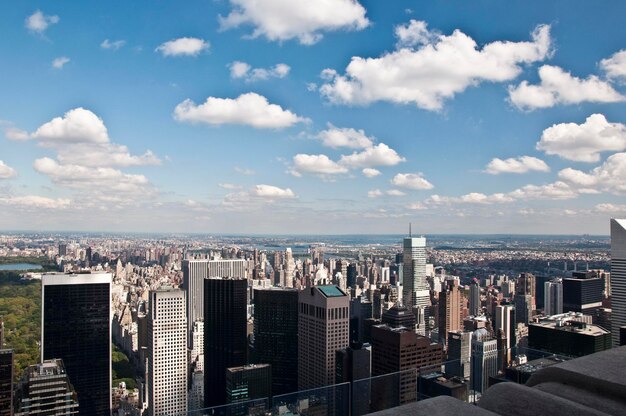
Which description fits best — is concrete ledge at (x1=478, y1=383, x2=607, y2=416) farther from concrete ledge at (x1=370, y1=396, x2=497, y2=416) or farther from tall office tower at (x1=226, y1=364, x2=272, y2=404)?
tall office tower at (x1=226, y1=364, x2=272, y2=404)

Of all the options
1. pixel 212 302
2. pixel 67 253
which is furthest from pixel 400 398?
pixel 67 253

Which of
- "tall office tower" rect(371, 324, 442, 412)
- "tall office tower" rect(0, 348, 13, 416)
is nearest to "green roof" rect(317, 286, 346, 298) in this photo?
"tall office tower" rect(371, 324, 442, 412)

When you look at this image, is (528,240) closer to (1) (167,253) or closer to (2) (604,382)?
(1) (167,253)

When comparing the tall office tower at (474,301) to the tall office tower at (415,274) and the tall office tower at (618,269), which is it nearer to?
the tall office tower at (415,274)

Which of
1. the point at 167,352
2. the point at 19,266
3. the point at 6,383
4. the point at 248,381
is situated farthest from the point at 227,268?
the point at 6,383

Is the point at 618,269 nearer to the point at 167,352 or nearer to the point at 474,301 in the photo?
the point at 474,301
